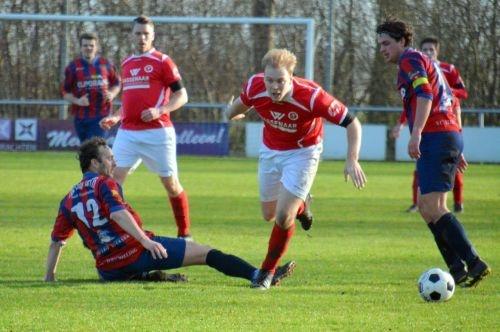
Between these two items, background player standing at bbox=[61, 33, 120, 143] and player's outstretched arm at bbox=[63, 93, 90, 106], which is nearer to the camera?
player's outstretched arm at bbox=[63, 93, 90, 106]

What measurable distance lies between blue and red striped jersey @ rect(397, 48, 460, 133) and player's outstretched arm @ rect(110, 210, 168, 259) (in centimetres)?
207

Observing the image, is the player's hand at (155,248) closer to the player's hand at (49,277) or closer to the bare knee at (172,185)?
the player's hand at (49,277)

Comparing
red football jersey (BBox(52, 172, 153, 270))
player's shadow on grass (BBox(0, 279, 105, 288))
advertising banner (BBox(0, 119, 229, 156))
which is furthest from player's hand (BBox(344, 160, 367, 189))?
advertising banner (BBox(0, 119, 229, 156))

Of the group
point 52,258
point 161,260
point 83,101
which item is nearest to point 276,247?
point 161,260

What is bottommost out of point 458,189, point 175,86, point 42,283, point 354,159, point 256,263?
point 458,189

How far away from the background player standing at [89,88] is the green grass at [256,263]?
1186mm

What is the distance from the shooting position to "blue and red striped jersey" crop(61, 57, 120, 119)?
1632 cm

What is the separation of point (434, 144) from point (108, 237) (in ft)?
7.93

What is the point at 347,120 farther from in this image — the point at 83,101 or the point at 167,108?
the point at 83,101

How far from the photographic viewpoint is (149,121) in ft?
36.4

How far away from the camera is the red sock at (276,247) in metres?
8.19

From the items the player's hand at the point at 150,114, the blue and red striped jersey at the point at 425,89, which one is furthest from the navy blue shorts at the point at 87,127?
the blue and red striped jersey at the point at 425,89

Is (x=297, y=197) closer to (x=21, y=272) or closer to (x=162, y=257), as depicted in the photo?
(x=162, y=257)

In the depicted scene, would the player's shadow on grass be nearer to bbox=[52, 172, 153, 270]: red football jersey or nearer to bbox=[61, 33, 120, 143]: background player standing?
bbox=[52, 172, 153, 270]: red football jersey
